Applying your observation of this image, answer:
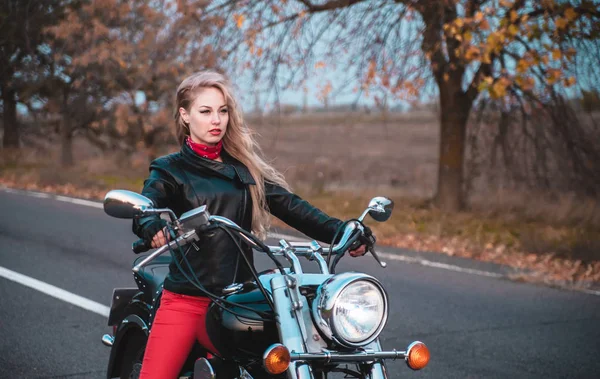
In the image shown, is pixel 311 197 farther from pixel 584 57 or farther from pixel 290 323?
pixel 290 323

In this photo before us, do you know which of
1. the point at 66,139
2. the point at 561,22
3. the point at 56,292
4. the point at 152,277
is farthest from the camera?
the point at 66,139

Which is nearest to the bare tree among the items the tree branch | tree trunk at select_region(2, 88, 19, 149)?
the tree branch

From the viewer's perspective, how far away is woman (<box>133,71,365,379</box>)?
3.22 m

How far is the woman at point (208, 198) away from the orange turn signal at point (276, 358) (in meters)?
0.52

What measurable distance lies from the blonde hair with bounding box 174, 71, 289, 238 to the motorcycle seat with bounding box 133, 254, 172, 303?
1.76 feet

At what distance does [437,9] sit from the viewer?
12648mm

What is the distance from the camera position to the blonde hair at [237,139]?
344 centimetres

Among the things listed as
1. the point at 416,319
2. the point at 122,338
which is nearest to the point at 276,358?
the point at 122,338

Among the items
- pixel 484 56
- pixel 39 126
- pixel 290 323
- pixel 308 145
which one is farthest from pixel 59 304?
pixel 308 145

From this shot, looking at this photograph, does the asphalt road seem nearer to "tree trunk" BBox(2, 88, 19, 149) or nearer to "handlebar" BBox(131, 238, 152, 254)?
"handlebar" BBox(131, 238, 152, 254)

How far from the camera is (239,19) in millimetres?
12859

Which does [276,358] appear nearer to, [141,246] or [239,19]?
[141,246]

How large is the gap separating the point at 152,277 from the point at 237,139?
2.46 feet

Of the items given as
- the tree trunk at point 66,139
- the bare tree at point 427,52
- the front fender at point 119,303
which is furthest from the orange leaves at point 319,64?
the tree trunk at point 66,139
